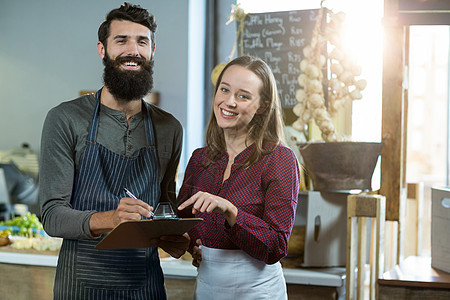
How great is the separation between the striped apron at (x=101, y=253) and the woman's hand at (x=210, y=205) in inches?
15.0

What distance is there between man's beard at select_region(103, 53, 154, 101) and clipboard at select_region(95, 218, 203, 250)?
1.67 ft

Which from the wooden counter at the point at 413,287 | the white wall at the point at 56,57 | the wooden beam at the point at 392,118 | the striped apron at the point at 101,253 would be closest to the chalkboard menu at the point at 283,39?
the wooden beam at the point at 392,118

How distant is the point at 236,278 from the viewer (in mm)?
1686

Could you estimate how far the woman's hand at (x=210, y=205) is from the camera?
1482 mm

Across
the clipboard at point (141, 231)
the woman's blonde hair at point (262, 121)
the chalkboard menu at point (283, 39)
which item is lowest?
the clipboard at point (141, 231)

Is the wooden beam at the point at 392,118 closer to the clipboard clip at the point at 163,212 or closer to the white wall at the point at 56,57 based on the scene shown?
the clipboard clip at the point at 163,212

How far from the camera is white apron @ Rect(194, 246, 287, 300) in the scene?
5.51 feet

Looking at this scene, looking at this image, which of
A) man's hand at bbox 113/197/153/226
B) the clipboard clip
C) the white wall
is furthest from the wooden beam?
the white wall

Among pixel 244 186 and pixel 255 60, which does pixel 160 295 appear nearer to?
pixel 244 186

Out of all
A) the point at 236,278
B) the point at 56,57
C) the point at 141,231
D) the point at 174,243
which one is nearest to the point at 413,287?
the point at 236,278

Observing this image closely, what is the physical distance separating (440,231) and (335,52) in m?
0.91

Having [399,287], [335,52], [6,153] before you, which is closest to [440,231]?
[399,287]

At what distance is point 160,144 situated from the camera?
6.34 feet

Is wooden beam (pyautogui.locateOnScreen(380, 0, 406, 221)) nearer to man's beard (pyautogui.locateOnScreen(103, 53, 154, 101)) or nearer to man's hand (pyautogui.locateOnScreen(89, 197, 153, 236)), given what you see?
man's beard (pyautogui.locateOnScreen(103, 53, 154, 101))
